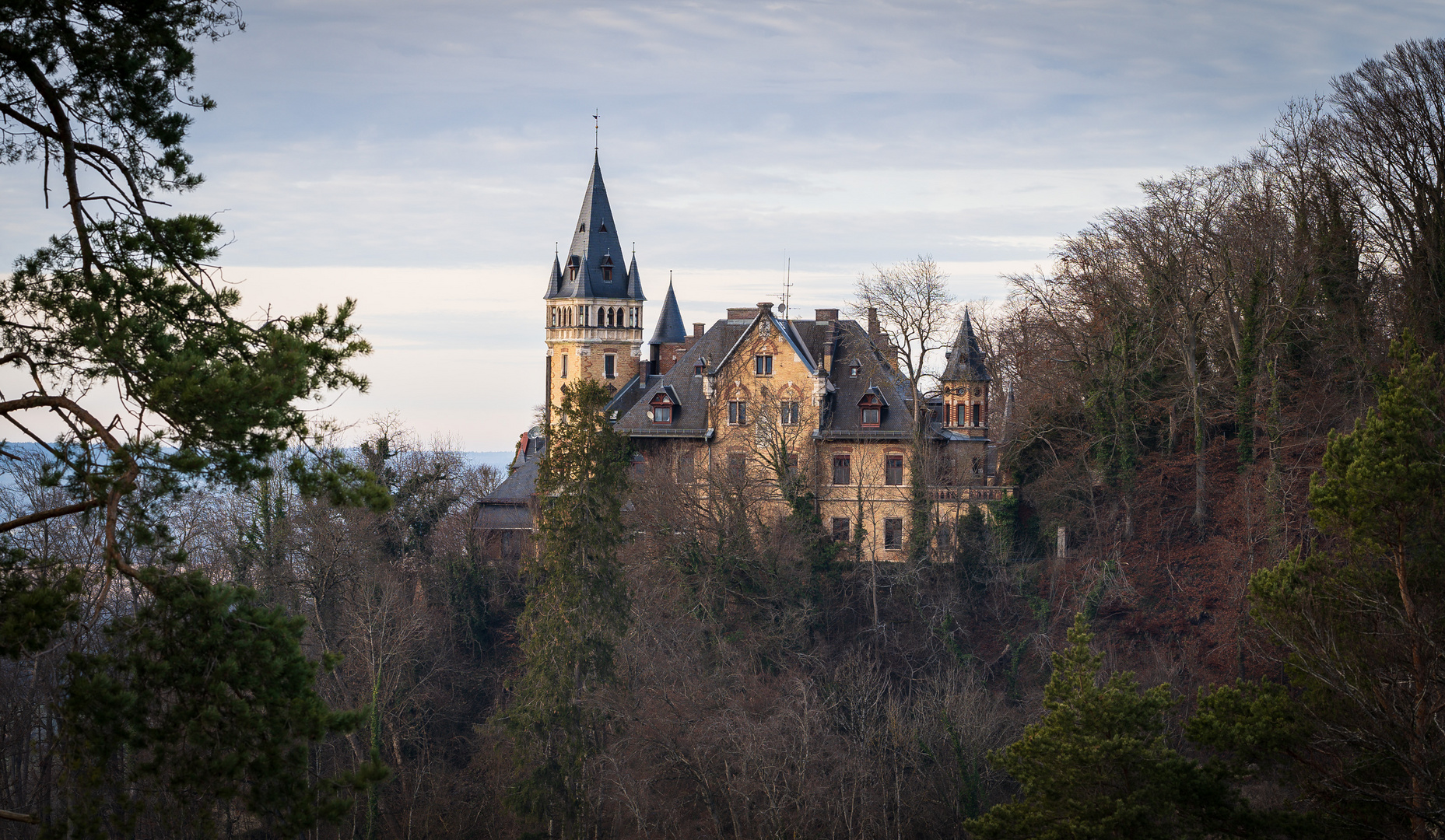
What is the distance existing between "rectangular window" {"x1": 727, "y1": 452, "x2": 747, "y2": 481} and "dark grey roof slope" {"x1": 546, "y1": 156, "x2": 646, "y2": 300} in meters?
19.0

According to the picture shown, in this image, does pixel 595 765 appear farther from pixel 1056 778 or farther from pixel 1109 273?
pixel 1109 273

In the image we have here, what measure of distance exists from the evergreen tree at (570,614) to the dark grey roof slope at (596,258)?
93.1 feet

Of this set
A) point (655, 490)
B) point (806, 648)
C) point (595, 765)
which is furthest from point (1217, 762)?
point (655, 490)

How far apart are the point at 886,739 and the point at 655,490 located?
11.6 m

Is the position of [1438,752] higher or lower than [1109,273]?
lower

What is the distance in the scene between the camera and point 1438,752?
15602 mm

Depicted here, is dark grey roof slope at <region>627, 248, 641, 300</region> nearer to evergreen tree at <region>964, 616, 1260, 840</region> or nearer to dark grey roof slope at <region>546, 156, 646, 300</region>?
dark grey roof slope at <region>546, 156, 646, 300</region>

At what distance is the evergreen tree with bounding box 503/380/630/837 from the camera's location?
102 ft

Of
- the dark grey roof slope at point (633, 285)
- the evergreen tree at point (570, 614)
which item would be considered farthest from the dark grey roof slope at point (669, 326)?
the evergreen tree at point (570, 614)

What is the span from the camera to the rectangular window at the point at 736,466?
43062 mm

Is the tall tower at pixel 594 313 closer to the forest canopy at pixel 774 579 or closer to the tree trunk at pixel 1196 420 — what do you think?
the forest canopy at pixel 774 579

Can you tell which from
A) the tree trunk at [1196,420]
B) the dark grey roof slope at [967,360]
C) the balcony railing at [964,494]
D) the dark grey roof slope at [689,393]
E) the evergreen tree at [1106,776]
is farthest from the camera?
the dark grey roof slope at [967,360]

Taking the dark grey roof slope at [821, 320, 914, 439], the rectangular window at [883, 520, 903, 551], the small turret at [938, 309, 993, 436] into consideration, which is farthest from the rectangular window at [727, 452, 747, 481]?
the small turret at [938, 309, 993, 436]

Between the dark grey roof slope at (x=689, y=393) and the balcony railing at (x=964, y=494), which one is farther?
the dark grey roof slope at (x=689, y=393)
